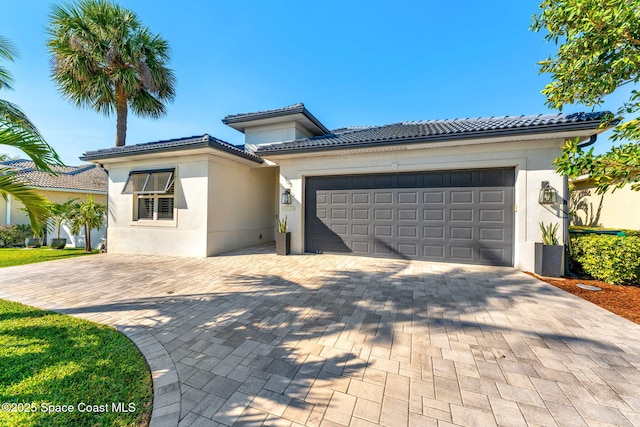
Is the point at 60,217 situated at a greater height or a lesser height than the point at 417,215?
lesser

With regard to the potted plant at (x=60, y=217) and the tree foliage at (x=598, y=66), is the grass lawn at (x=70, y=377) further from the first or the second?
the potted plant at (x=60, y=217)

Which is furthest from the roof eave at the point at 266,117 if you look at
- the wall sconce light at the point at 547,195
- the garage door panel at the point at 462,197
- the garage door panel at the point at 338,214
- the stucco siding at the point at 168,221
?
the wall sconce light at the point at 547,195

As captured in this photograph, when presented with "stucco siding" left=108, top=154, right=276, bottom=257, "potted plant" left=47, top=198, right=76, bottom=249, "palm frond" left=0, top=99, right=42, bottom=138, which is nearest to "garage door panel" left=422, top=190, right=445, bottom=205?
"stucco siding" left=108, top=154, right=276, bottom=257

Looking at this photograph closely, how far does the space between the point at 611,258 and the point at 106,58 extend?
18309mm

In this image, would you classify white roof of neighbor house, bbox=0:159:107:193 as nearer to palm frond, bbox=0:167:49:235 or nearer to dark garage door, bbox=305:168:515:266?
palm frond, bbox=0:167:49:235

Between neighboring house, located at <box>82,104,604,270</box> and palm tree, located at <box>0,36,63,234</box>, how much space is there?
364 cm

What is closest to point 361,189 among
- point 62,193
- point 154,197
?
point 154,197

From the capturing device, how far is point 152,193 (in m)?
9.02

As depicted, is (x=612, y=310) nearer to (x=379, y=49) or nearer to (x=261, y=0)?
(x=379, y=49)

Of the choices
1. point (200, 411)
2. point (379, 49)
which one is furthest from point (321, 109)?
point (200, 411)

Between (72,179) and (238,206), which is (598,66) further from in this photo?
(72,179)

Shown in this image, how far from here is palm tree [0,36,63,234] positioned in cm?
336

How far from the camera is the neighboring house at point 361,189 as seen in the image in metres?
6.42

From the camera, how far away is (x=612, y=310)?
3.97 m
